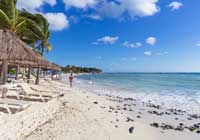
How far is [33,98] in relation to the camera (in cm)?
689

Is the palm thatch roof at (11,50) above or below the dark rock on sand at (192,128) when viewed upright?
above

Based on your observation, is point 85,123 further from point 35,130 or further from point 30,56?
point 30,56

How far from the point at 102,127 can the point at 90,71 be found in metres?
121

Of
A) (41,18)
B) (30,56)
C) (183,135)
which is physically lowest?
(183,135)

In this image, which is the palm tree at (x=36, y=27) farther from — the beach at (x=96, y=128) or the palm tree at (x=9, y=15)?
the beach at (x=96, y=128)

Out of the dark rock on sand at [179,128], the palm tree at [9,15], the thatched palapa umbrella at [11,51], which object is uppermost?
the palm tree at [9,15]

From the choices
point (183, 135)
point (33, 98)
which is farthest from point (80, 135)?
point (183, 135)

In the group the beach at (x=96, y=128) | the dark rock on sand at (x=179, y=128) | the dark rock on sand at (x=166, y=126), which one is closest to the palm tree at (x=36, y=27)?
the beach at (x=96, y=128)

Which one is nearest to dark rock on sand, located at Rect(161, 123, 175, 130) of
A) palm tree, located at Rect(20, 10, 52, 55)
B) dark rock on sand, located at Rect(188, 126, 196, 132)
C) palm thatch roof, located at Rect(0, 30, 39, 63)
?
dark rock on sand, located at Rect(188, 126, 196, 132)

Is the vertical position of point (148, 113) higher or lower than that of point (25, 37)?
lower

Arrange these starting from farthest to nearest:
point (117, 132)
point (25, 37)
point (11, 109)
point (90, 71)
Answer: point (90, 71) → point (25, 37) → point (117, 132) → point (11, 109)

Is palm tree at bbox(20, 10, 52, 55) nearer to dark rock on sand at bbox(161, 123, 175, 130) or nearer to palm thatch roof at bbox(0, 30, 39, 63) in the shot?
palm thatch roof at bbox(0, 30, 39, 63)

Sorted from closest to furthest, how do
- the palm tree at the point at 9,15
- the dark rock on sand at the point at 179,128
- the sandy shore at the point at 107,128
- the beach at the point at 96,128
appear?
the beach at the point at 96,128 → the sandy shore at the point at 107,128 → the dark rock on sand at the point at 179,128 → the palm tree at the point at 9,15

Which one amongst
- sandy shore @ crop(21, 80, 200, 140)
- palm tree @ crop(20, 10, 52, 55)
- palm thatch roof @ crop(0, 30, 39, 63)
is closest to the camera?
sandy shore @ crop(21, 80, 200, 140)
